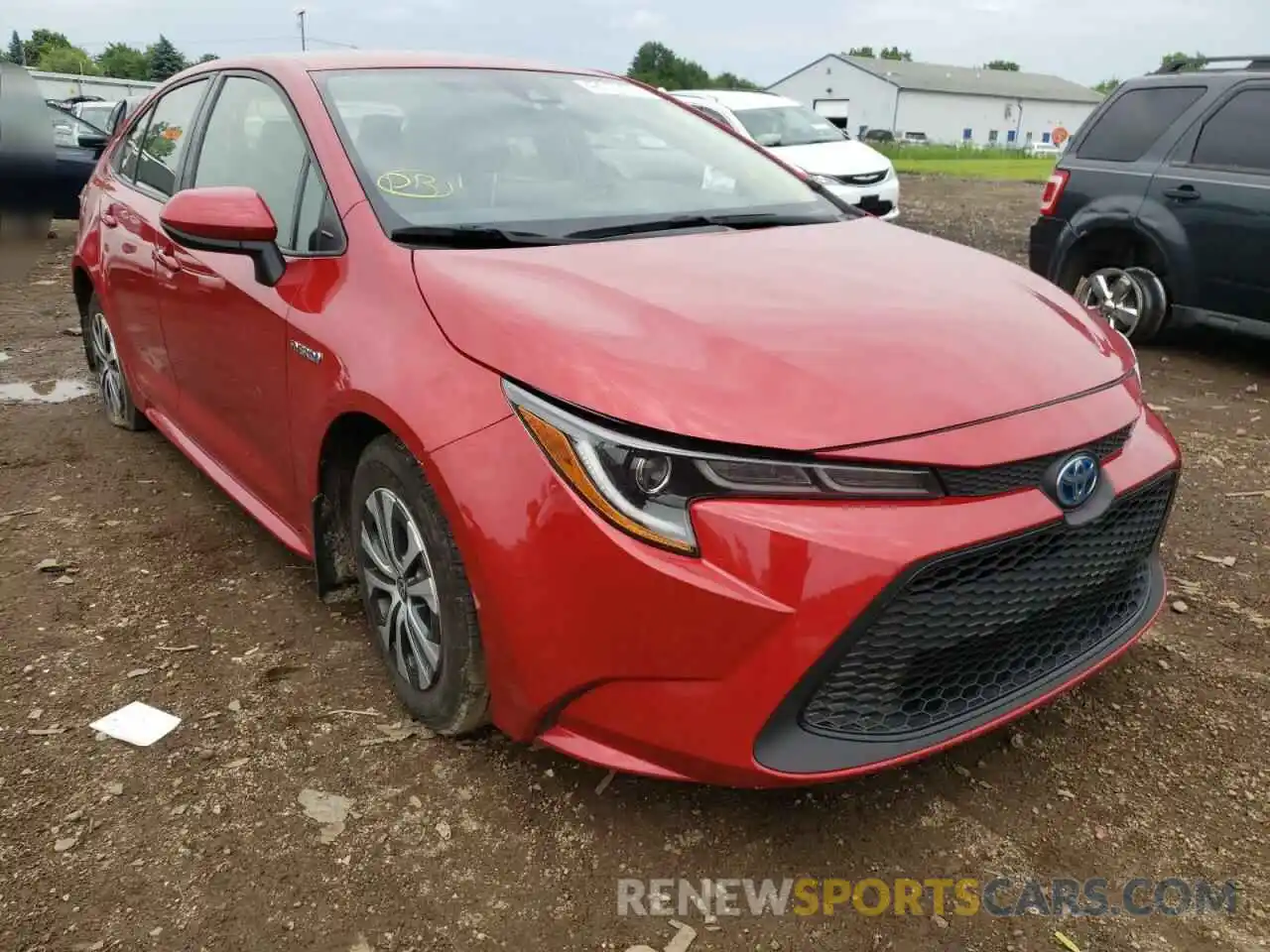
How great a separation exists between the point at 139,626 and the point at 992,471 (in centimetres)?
248

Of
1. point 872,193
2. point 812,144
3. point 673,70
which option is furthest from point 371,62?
point 673,70

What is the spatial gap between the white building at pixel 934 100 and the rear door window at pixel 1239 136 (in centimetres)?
7269

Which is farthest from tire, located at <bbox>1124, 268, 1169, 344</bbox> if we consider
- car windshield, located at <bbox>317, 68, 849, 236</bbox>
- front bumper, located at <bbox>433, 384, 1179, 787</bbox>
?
front bumper, located at <bbox>433, 384, 1179, 787</bbox>

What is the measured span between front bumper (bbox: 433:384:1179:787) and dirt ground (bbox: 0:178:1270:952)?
311 mm

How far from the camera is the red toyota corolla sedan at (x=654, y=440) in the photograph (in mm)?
1808

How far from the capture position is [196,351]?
10.7 ft

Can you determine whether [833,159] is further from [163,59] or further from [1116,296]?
[163,59]

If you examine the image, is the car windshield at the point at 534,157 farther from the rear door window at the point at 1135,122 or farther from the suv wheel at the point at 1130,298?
the rear door window at the point at 1135,122

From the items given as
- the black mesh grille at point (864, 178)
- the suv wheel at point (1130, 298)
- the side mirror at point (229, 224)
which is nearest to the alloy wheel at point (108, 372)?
the side mirror at point (229, 224)

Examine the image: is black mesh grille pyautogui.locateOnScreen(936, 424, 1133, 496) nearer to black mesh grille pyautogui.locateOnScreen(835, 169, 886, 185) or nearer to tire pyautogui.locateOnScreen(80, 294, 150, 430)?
tire pyautogui.locateOnScreen(80, 294, 150, 430)

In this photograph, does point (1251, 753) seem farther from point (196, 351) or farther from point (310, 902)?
point (196, 351)

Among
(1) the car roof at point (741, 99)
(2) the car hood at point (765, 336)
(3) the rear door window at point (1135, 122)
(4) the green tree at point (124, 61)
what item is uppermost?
(4) the green tree at point (124, 61)

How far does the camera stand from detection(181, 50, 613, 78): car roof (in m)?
3.04

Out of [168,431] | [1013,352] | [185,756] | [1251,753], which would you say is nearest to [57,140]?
[185,756]
